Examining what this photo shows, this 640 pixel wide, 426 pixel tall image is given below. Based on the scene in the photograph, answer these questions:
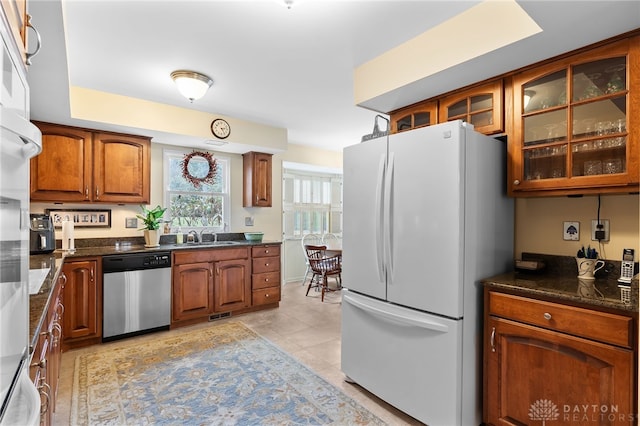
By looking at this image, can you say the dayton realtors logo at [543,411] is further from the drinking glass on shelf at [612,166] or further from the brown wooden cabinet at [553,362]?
the drinking glass on shelf at [612,166]

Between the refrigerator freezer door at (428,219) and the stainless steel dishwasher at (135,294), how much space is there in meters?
2.53

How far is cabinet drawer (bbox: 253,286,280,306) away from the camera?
4.22 m

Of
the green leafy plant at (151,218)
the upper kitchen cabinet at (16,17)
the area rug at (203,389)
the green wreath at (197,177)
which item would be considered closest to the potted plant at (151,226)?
the green leafy plant at (151,218)

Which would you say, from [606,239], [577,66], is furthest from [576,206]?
[577,66]

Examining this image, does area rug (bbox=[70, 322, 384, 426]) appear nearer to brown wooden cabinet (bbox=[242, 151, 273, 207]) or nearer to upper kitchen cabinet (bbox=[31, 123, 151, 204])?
upper kitchen cabinet (bbox=[31, 123, 151, 204])

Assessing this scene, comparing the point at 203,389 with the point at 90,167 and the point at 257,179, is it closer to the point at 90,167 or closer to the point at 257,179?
the point at 90,167

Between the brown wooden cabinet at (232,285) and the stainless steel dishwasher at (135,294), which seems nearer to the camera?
the stainless steel dishwasher at (135,294)

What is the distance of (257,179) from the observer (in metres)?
4.66

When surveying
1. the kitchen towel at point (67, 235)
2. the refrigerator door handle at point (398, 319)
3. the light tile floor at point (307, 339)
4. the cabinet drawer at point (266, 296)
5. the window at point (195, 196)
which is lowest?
the light tile floor at point (307, 339)

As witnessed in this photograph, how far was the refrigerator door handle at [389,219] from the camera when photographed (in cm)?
208

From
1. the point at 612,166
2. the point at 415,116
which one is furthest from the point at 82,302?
the point at 612,166

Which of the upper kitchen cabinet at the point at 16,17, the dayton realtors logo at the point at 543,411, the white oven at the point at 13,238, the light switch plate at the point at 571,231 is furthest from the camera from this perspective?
the light switch plate at the point at 571,231

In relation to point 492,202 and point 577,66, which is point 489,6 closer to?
Result: point 577,66

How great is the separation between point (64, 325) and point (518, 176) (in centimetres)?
383
